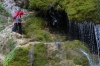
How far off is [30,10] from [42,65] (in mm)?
5930

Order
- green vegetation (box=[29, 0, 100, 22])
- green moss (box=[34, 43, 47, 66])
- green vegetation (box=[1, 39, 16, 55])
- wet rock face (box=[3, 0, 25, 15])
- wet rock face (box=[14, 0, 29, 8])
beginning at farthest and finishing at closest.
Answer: wet rock face (box=[3, 0, 25, 15]), wet rock face (box=[14, 0, 29, 8]), green vegetation (box=[1, 39, 16, 55]), green vegetation (box=[29, 0, 100, 22]), green moss (box=[34, 43, 47, 66])

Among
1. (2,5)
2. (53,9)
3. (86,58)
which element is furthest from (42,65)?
(2,5)

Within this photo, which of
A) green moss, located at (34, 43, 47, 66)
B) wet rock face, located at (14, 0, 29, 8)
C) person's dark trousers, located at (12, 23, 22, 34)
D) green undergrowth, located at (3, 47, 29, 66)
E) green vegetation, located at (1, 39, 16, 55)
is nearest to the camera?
green undergrowth, located at (3, 47, 29, 66)

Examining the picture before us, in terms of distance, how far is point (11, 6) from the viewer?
51.9ft

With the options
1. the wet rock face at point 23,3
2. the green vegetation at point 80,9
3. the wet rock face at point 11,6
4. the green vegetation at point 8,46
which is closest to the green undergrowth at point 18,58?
the green vegetation at point 8,46

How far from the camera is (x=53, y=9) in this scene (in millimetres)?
12906

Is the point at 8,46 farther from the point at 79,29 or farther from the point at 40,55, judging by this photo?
the point at 79,29

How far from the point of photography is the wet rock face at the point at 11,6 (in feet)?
51.2

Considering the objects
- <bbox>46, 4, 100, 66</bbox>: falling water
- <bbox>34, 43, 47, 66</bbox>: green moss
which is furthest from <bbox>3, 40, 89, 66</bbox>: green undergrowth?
<bbox>46, 4, 100, 66</bbox>: falling water

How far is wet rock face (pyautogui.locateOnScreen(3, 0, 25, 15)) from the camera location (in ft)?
51.2

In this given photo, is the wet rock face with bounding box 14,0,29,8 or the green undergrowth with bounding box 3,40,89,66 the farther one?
the wet rock face with bounding box 14,0,29,8

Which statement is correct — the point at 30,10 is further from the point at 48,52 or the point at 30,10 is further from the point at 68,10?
the point at 48,52

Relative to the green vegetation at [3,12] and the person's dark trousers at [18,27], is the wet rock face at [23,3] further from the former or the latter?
the person's dark trousers at [18,27]

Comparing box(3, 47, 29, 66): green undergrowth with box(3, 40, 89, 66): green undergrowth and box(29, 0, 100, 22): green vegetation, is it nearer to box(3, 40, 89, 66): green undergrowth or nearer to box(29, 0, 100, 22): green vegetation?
box(3, 40, 89, 66): green undergrowth
